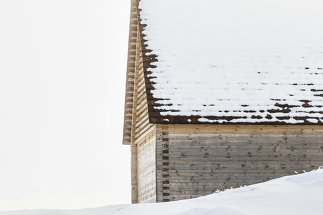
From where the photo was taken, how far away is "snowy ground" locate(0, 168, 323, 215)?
8711mm

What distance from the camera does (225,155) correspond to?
20281 millimetres

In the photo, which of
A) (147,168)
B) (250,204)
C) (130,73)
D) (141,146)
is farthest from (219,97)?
(250,204)

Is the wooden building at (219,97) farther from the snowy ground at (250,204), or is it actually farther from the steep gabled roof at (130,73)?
the snowy ground at (250,204)

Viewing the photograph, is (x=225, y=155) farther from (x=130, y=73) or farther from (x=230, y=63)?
(x=130, y=73)

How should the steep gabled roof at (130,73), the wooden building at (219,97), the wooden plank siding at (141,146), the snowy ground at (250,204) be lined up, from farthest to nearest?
the steep gabled roof at (130,73)
the wooden plank siding at (141,146)
the wooden building at (219,97)
the snowy ground at (250,204)

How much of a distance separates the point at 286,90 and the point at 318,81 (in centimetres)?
129

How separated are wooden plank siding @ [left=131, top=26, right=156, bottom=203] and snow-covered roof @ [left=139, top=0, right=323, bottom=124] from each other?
1.02m

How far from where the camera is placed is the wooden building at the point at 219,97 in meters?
20.1

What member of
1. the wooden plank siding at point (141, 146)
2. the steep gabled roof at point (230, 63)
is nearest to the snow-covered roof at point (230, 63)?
the steep gabled roof at point (230, 63)

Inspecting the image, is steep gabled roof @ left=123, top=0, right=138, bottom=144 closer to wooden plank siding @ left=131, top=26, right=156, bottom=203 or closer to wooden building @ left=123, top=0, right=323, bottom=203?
wooden building @ left=123, top=0, right=323, bottom=203

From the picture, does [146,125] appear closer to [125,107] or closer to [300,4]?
[125,107]

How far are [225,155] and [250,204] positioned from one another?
11173 mm

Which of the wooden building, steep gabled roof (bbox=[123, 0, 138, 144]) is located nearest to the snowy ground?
the wooden building

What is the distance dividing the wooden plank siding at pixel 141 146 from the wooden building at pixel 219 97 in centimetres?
4
